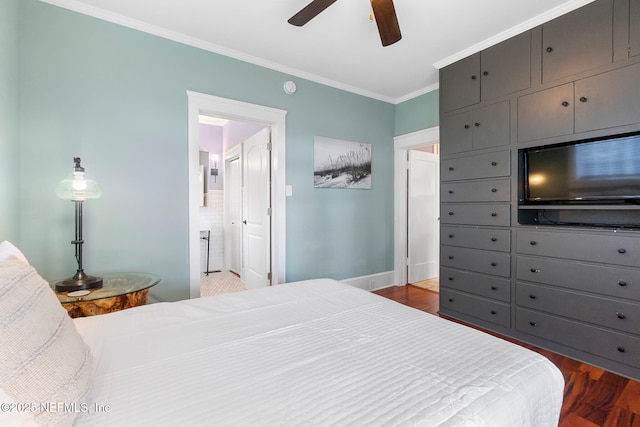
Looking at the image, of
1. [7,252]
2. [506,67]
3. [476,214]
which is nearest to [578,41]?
[506,67]

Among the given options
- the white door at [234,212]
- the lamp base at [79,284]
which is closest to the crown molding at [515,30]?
the white door at [234,212]

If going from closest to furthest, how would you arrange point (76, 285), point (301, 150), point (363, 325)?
1. point (363, 325)
2. point (76, 285)
3. point (301, 150)

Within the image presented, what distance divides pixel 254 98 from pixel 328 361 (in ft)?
8.94

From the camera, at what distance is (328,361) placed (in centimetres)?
94

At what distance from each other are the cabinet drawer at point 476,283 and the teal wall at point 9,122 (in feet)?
11.3

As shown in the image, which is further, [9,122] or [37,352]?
[9,122]

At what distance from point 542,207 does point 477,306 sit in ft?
3.47

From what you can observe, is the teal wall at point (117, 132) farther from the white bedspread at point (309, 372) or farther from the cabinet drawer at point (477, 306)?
the cabinet drawer at point (477, 306)

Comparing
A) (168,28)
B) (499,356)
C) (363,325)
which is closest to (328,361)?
(363,325)

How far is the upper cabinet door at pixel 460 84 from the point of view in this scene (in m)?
2.70

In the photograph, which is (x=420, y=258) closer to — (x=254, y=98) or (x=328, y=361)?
(x=254, y=98)

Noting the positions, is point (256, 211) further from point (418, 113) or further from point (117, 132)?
point (418, 113)

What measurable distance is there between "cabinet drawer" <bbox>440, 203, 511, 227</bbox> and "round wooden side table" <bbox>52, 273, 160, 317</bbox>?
2694 mm

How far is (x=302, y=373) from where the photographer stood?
2.86 ft
